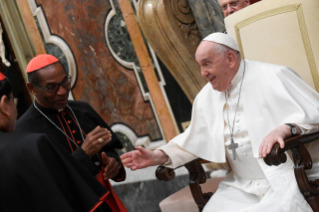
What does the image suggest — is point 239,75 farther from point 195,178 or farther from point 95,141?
point 95,141

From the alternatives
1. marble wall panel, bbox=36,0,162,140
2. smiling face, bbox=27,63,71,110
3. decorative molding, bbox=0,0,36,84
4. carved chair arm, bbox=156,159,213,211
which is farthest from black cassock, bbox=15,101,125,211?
decorative molding, bbox=0,0,36,84

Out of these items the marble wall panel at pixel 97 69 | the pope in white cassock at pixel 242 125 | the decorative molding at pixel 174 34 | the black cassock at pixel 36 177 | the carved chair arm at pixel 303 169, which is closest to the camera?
the black cassock at pixel 36 177

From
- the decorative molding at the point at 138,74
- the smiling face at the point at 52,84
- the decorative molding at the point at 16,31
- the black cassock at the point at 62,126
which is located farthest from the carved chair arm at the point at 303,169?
the decorative molding at the point at 16,31

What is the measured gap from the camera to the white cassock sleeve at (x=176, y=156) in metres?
2.64

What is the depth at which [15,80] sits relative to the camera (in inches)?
197

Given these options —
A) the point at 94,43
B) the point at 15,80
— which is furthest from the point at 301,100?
the point at 15,80

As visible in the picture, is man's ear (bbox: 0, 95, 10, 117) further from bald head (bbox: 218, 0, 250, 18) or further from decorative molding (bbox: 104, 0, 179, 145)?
decorative molding (bbox: 104, 0, 179, 145)

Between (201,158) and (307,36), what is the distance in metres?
1.04

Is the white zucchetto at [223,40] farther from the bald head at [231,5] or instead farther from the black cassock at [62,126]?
the black cassock at [62,126]

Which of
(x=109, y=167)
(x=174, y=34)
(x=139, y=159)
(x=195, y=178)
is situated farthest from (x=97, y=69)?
(x=195, y=178)

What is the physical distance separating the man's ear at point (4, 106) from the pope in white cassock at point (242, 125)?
829 mm

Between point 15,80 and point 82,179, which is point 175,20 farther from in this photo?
point 15,80

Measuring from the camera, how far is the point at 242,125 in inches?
101

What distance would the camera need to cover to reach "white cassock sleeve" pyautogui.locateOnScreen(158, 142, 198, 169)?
104 inches
